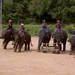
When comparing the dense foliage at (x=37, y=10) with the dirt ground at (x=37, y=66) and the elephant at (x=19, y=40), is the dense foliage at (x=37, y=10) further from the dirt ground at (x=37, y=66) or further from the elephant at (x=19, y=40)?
the dirt ground at (x=37, y=66)

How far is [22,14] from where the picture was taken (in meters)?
44.7

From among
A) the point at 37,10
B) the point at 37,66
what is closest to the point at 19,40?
the point at 37,66

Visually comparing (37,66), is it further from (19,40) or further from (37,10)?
(37,10)

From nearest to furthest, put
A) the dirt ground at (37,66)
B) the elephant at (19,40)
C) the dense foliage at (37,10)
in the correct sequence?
the dirt ground at (37,66)
the elephant at (19,40)
the dense foliage at (37,10)

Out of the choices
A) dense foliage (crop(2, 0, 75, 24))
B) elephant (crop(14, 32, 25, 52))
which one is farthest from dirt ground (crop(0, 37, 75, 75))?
dense foliage (crop(2, 0, 75, 24))

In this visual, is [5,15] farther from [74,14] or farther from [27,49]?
[27,49]

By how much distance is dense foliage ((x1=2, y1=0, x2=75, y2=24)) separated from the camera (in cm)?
3809

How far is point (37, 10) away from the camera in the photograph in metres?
40.5

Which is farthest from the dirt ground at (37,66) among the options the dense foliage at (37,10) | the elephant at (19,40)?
the dense foliage at (37,10)

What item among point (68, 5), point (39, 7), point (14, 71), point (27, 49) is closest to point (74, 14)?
point (68, 5)

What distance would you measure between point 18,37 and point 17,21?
2712cm

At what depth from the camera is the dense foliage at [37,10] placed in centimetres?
3809

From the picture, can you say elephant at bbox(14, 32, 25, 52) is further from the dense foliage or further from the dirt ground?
the dense foliage

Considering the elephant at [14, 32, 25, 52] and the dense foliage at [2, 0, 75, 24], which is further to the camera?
the dense foliage at [2, 0, 75, 24]
